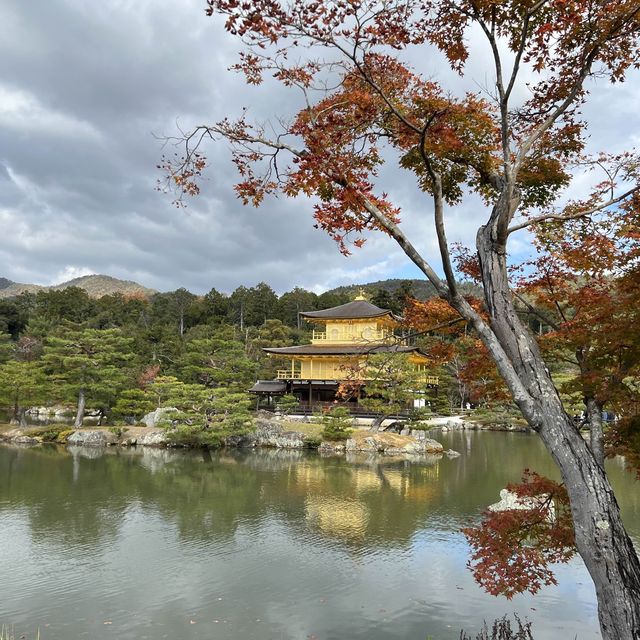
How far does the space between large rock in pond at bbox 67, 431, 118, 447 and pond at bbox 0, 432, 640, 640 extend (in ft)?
14.5

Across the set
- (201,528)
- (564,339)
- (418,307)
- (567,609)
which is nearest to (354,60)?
(418,307)

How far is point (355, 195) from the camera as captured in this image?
3.24 m

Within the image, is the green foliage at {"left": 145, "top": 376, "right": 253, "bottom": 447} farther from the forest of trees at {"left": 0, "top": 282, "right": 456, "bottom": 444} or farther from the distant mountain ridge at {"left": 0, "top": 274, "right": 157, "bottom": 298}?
the distant mountain ridge at {"left": 0, "top": 274, "right": 157, "bottom": 298}

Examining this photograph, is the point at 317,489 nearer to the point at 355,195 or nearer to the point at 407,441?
the point at 407,441

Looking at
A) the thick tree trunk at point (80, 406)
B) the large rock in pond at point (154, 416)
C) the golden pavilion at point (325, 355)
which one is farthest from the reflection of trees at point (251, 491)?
the golden pavilion at point (325, 355)

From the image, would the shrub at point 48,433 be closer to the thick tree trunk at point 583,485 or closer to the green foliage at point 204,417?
the green foliage at point 204,417

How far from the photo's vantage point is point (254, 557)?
23.1 ft

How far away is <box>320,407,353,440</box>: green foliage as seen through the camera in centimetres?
1723

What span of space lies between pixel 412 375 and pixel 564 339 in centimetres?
1404

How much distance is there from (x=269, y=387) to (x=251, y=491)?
44.1 ft

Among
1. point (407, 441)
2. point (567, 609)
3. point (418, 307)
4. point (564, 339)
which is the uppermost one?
point (418, 307)

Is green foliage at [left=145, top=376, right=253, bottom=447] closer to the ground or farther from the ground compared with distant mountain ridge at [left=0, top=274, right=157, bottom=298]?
closer to the ground

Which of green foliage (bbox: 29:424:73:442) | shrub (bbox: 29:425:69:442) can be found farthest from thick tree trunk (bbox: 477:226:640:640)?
shrub (bbox: 29:425:69:442)

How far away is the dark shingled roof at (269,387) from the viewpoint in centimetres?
2397
